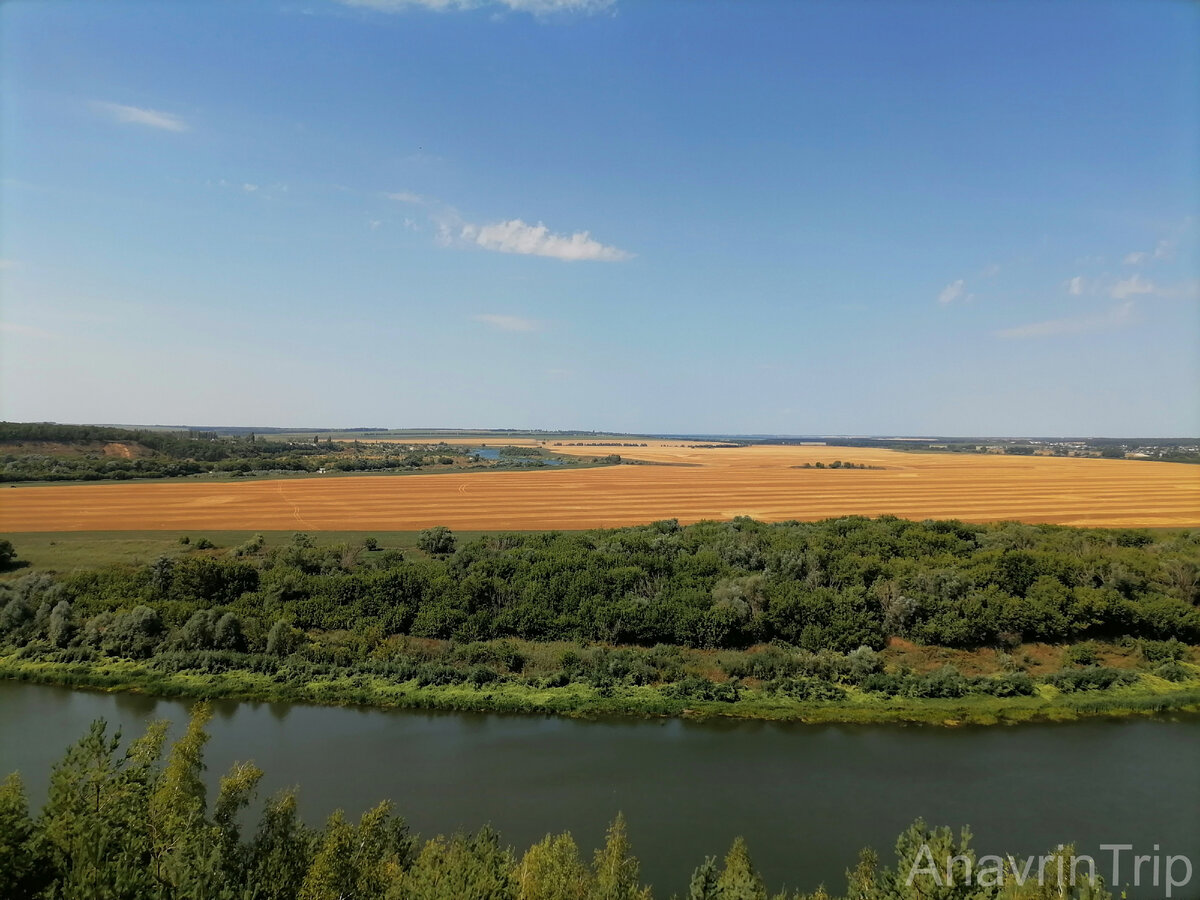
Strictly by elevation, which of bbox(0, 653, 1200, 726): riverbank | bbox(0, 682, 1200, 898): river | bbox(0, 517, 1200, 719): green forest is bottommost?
bbox(0, 682, 1200, 898): river

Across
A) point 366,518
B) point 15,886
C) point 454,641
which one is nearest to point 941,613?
point 454,641

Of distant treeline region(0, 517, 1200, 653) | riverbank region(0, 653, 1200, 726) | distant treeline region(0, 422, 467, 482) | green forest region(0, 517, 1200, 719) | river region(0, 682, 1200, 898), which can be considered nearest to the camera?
river region(0, 682, 1200, 898)

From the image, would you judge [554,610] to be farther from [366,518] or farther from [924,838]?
[366,518]

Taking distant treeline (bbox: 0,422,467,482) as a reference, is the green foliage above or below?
below

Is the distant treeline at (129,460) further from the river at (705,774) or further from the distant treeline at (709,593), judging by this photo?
the river at (705,774)

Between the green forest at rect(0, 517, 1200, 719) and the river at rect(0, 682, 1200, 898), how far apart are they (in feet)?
5.29

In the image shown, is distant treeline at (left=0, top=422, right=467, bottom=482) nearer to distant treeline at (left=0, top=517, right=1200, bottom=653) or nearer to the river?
distant treeline at (left=0, top=517, right=1200, bottom=653)

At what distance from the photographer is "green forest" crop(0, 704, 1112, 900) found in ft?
33.3

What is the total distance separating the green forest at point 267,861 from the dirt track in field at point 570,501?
139ft

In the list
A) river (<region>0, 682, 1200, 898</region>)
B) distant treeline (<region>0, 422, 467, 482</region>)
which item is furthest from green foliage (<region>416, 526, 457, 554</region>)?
distant treeline (<region>0, 422, 467, 482</region>)

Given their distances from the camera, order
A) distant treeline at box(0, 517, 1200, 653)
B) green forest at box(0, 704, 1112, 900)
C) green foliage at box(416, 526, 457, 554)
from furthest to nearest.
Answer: green foliage at box(416, 526, 457, 554), distant treeline at box(0, 517, 1200, 653), green forest at box(0, 704, 1112, 900)

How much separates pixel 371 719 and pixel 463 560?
14.3 metres

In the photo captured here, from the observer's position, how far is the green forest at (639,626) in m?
25.8

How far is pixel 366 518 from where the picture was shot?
59344 millimetres
